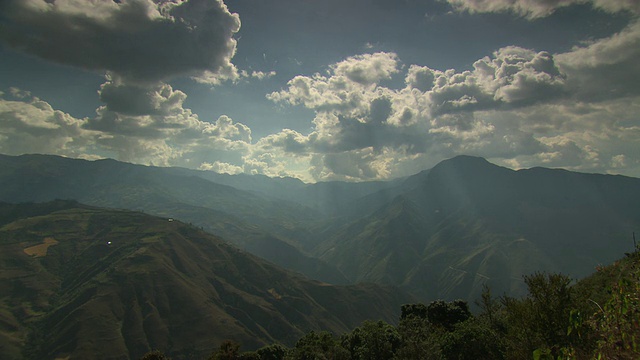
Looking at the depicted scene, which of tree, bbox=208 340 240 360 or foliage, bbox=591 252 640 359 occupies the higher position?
foliage, bbox=591 252 640 359

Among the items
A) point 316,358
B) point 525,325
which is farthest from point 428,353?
point 316,358

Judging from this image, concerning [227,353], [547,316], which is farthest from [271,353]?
[547,316]

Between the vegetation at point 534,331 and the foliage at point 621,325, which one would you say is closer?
the foliage at point 621,325

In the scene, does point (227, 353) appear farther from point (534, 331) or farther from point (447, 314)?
point (534, 331)

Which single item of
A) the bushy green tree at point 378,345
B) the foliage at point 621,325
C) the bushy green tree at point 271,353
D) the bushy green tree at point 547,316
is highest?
the foliage at point 621,325

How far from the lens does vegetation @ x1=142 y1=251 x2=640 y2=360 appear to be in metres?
8.35

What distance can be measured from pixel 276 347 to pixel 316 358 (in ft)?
134

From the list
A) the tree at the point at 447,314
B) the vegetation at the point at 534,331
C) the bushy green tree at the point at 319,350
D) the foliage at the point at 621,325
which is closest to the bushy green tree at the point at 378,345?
the vegetation at the point at 534,331

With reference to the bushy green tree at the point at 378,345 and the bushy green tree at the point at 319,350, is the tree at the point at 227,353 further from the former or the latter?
the bushy green tree at the point at 378,345

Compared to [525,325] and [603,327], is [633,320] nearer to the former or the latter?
Result: [603,327]

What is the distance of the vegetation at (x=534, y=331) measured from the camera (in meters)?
8.35

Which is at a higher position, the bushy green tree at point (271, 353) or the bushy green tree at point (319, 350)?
the bushy green tree at point (319, 350)

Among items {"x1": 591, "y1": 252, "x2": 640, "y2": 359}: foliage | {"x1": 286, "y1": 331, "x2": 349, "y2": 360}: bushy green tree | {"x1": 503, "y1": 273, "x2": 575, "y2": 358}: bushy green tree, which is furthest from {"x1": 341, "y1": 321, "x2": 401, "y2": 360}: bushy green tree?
{"x1": 591, "y1": 252, "x2": 640, "y2": 359}: foliage

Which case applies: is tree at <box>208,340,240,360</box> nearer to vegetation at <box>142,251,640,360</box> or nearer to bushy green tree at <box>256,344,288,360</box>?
vegetation at <box>142,251,640,360</box>
